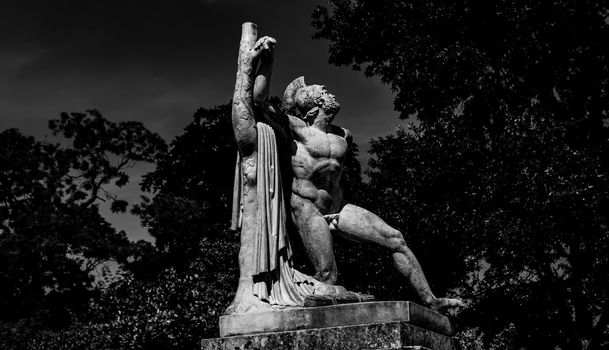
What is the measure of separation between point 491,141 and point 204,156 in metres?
13.9

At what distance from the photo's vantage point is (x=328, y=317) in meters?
5.84

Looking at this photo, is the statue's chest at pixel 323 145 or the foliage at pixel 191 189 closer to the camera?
the statue's chest at pixel 323 145

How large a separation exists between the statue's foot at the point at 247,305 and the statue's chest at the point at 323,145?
4.71 feet

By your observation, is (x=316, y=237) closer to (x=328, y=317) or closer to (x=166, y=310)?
(x=328, y=317)

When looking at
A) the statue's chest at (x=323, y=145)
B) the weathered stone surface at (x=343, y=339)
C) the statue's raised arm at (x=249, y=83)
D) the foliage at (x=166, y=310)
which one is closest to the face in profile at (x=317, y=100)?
the statue's chest at (x=323, y=145)

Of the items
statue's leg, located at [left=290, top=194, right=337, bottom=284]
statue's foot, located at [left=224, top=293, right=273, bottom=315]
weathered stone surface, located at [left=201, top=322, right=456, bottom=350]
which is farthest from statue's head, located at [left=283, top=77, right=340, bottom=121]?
weathered stone surface, located at [left=201, top=322, right=456, bottom=350]

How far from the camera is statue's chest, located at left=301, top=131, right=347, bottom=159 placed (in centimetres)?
686

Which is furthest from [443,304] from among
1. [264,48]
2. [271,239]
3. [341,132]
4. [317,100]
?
[264,48]

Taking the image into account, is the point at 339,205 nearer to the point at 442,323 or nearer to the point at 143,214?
the point at 442,323

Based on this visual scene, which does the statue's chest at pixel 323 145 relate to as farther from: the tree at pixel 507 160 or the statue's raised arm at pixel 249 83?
the tree at pixel 507 160

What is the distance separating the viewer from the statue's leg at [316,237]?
657cm

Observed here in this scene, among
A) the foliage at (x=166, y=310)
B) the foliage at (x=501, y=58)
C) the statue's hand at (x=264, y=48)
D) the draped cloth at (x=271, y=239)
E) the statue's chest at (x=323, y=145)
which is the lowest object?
the draped cloth at (x=271, y=239)

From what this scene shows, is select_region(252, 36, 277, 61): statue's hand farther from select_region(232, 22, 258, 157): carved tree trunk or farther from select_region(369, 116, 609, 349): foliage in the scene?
select_region(369, 116, 609, 349): foliage

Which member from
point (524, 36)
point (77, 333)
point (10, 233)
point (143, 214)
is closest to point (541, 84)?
point (524, 36)
